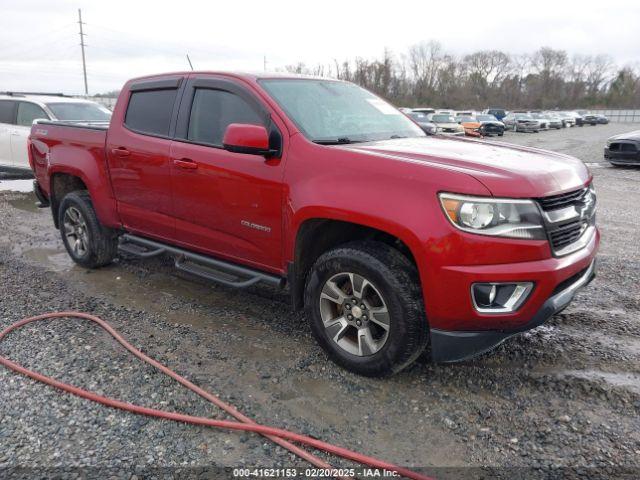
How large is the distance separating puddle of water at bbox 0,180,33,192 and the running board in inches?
283

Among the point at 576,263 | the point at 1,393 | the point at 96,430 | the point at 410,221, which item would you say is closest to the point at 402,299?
the point at 410,221

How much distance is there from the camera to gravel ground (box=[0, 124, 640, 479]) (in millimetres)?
2600

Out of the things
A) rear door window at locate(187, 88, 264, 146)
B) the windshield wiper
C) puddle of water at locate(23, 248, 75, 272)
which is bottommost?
puddle of water at locate(23, 248, 75, 272)

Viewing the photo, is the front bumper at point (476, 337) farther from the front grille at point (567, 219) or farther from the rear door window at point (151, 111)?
the rear door window at point (151, 111)

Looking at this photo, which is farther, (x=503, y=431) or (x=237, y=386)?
(x=237, y=386)

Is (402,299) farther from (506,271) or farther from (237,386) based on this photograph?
(237,386)

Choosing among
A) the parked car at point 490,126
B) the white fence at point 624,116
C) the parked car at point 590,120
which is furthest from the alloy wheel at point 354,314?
the white fence at point 624,116

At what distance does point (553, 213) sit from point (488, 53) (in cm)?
10331

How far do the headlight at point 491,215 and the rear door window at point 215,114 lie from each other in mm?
1640

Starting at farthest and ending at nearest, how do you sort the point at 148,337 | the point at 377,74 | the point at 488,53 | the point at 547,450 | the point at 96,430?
the point at 488,53, the point at 377,74, the point at 148,337, the point at 96,430, the point at 547,450

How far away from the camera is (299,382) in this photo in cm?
331

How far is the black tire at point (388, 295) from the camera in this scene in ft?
9.82

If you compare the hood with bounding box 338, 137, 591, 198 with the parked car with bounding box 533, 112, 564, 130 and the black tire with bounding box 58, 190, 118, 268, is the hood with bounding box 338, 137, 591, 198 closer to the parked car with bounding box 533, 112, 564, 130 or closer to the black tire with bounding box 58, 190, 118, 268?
the black tire with bounding box 58, 190, 118, 268

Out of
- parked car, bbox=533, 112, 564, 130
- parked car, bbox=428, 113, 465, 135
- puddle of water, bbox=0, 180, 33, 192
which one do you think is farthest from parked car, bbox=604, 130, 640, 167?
parked car, bbox=533, 112, 564, 130
